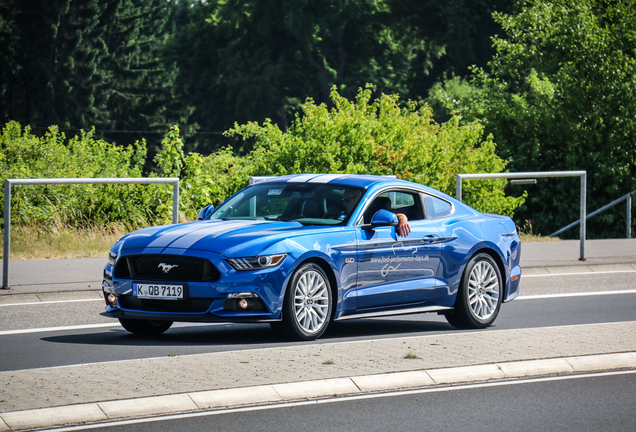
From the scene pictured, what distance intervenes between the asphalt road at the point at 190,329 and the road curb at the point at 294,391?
1.76 meters

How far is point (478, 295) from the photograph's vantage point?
32.8 ft

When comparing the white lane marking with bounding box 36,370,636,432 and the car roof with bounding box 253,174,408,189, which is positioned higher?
the car roof with bounding box 253,174,408,189

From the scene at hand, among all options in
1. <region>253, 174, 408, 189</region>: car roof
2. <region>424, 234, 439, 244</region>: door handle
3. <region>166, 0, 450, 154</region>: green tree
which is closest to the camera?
<region>253, 174, 408, 189</region>: car roof

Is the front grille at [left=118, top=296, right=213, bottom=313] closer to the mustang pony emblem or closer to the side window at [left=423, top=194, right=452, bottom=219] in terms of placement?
the mustang pony emblem

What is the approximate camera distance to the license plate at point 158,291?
27.0ft

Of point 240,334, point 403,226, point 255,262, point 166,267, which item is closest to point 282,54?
point 403,226

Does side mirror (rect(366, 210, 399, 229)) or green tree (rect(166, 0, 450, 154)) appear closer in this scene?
side mirror (rect(366, 210, 399, 229))

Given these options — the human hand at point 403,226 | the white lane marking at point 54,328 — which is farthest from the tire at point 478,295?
the white lane marking at point 54,328

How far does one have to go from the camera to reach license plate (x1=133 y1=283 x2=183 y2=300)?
8219 mm

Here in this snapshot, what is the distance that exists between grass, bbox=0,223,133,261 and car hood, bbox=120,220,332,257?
696 centimetres

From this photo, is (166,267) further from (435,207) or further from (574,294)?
(574,294)

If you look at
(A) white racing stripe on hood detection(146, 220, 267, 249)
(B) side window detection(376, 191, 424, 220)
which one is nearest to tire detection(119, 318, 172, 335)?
(A) white racing stripe on hood detection(146, 220, 267, 249)

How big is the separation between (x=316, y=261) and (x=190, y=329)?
1.87 metres

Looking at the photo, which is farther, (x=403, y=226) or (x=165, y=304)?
(x=403, y=226)
